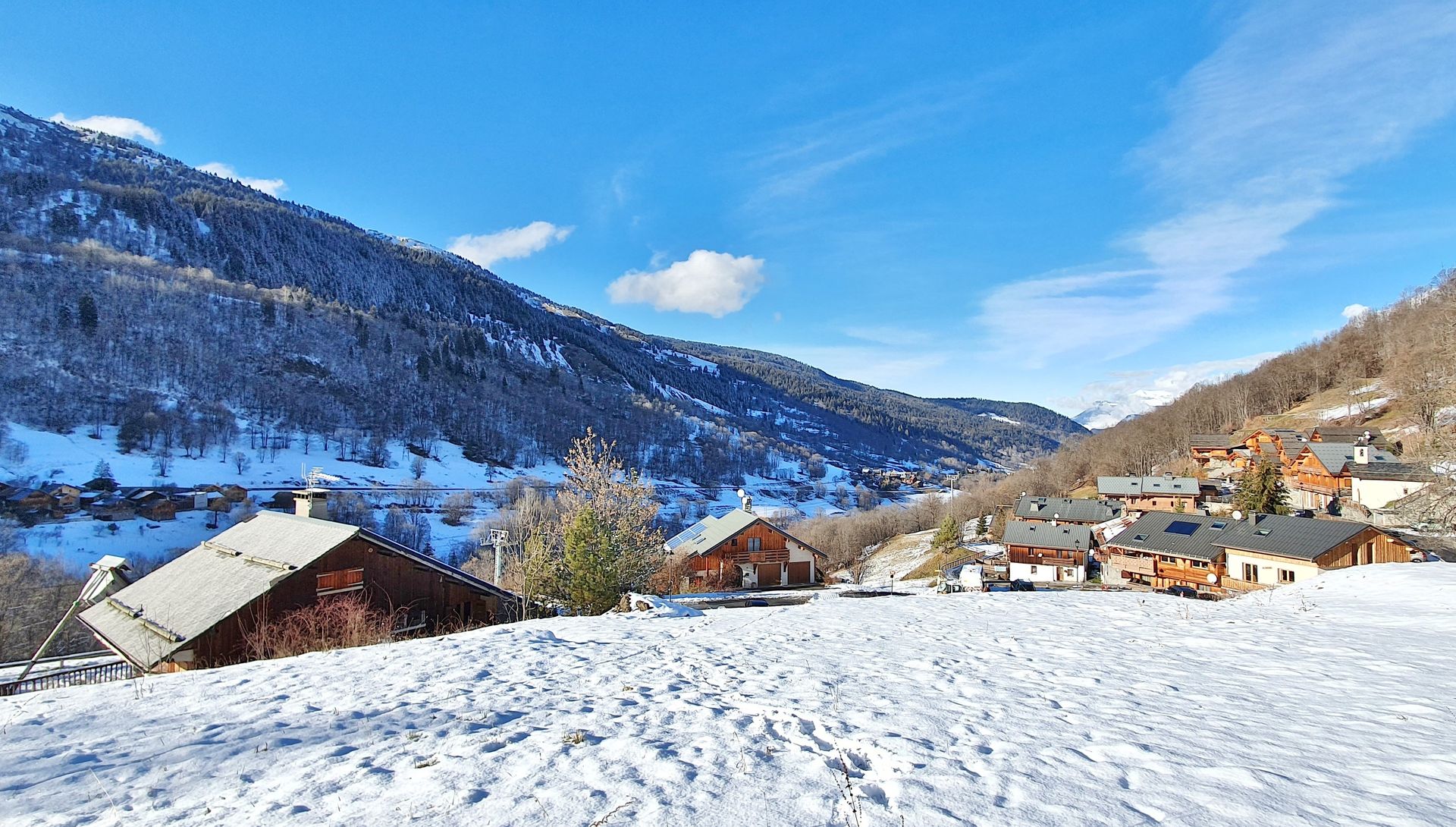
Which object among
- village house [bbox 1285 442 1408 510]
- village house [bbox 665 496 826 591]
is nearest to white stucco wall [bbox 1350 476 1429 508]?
village house [bbox 1285 442 1408 510]

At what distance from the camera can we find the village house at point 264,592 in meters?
12.8

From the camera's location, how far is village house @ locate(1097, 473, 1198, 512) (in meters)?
57.0

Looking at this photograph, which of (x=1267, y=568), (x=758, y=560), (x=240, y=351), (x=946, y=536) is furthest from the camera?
(x=240, y=351)

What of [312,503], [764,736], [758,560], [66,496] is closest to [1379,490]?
[758,560]

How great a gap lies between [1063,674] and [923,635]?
3448 millimetres

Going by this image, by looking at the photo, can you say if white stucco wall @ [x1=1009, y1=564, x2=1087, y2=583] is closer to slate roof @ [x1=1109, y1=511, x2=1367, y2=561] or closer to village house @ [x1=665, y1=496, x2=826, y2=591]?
slate roof @ [x1=1109, y1=511, x2=1367, y2=561]

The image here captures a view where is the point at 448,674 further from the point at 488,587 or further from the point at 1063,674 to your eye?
the point at 488,587

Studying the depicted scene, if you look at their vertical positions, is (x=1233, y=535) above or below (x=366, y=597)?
above

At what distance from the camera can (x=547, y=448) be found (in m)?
134

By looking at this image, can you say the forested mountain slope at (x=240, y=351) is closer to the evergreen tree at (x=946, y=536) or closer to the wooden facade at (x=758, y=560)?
the evergreen tree at (x=946, y=536)

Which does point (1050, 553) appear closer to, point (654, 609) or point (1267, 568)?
point (1267, 568)

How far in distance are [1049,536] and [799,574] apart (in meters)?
23.4

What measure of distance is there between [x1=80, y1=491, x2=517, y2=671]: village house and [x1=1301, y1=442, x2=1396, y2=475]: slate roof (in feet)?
214

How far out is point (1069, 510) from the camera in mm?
56781
